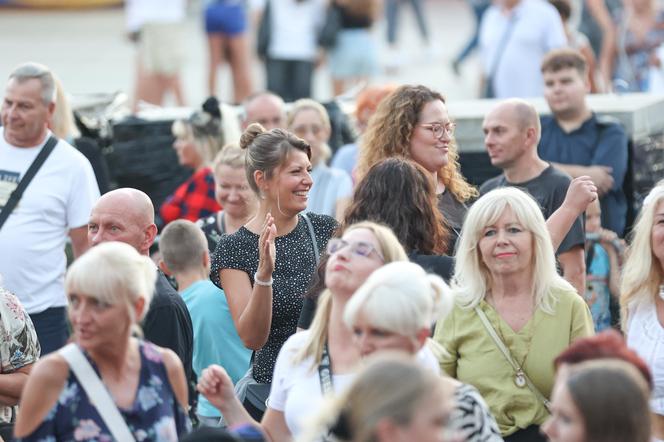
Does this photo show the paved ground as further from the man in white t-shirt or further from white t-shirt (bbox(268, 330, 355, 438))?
white t-shirt (bbox(268, 330, 355, 438))

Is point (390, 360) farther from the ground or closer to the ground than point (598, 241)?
farther from the ground

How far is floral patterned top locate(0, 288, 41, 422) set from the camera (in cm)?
613

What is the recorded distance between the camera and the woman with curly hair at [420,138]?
7.31 metres

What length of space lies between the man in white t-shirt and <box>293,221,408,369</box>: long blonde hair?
9.30ft

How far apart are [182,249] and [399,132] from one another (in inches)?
47.9

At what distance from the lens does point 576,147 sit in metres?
9.11

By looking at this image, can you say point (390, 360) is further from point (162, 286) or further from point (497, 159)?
point (497, 159)

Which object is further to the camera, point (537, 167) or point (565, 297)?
point (537, 167)

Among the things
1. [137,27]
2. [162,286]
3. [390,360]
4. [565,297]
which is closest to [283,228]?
[162,286]

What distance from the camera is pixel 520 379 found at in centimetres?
575

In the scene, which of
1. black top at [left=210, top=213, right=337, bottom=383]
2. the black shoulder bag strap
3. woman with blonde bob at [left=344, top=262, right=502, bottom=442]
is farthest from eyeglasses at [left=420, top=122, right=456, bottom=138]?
woman with blonde bob at [left=344, top=262, right=502, bottom=442]

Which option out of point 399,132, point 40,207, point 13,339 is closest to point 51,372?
point 13,339

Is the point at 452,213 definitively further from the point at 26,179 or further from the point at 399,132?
the point at 26,179

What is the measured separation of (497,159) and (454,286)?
211 centimetres
